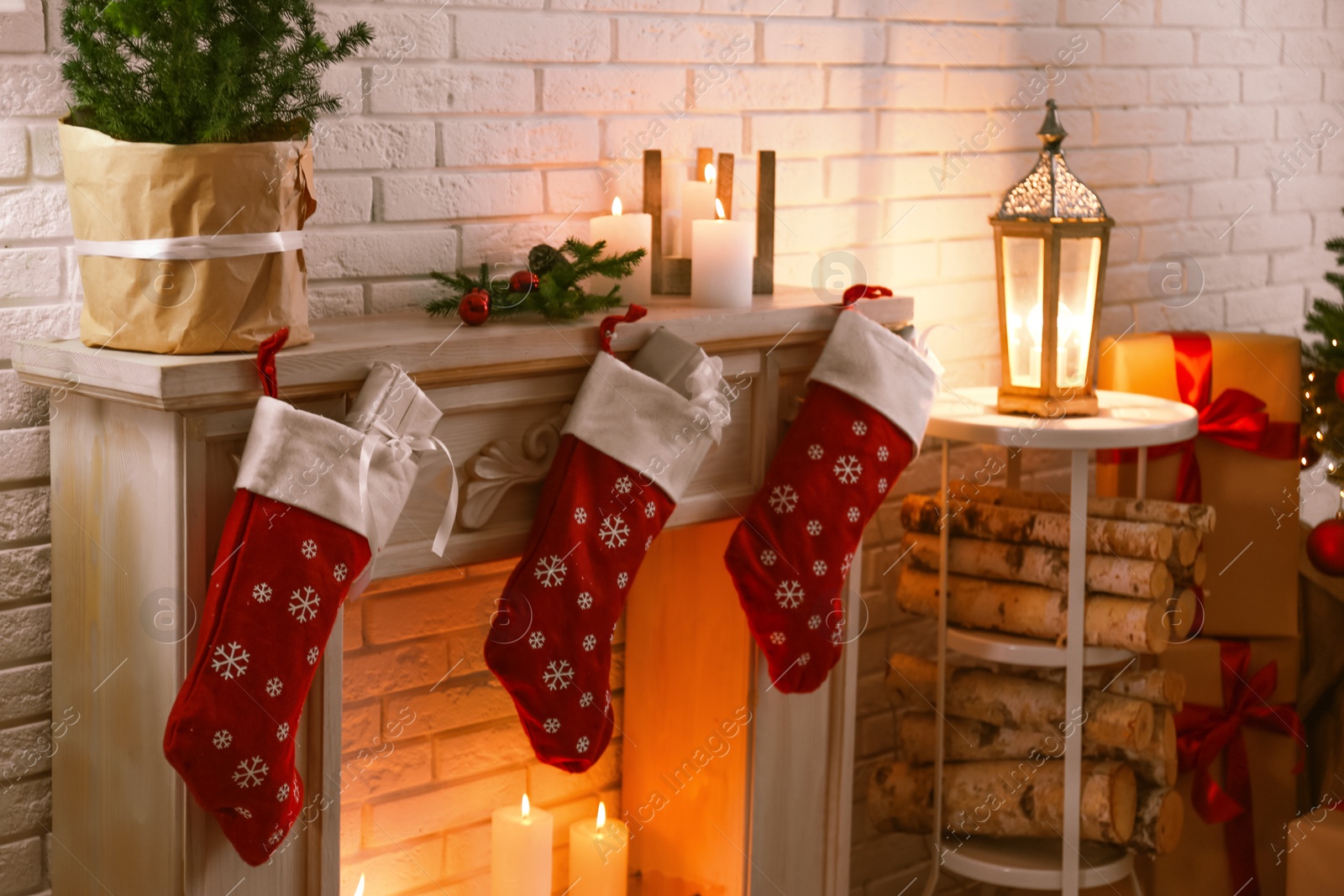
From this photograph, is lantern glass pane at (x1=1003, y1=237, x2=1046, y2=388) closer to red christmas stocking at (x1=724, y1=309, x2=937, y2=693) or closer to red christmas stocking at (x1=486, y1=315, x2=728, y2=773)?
red christmas stocking at (x1=724, y1=309, x2=937, y2=693)

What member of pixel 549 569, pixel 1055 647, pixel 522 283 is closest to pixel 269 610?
pixel 549 569

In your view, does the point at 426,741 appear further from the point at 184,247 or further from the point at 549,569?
the point at 184,247

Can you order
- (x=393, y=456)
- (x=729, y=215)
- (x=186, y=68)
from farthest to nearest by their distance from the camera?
(x=729, y=215) → (x=393, y=456) → (x=186, y=68)

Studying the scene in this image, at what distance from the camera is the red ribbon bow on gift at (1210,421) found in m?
2.44

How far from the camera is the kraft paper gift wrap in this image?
1312 mm

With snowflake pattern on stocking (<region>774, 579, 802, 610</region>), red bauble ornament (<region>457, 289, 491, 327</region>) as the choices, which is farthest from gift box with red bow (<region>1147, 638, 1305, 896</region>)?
red bauble ornament (<region>457, 289, 491, 327</region>)

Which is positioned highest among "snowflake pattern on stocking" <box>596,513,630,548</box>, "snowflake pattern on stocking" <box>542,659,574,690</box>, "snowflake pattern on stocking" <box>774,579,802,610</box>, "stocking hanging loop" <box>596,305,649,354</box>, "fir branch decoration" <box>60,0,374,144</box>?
"fir branch decoration" <box>60,0,374,144</box>

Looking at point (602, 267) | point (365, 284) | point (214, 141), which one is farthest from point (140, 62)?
point (602, 267)

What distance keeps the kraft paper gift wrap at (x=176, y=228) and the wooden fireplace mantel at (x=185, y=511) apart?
0.09ft

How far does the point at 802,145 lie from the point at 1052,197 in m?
0.41

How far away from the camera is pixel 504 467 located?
159 cm

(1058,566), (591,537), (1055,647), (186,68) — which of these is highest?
(186,68)

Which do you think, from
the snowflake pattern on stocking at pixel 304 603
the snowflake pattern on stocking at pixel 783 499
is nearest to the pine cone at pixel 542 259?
the snowflake pattern on stocking at pixel 783 499

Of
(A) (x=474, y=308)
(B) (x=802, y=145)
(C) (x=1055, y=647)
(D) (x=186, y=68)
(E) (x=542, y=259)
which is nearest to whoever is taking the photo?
(D) (x=186, y=68)
